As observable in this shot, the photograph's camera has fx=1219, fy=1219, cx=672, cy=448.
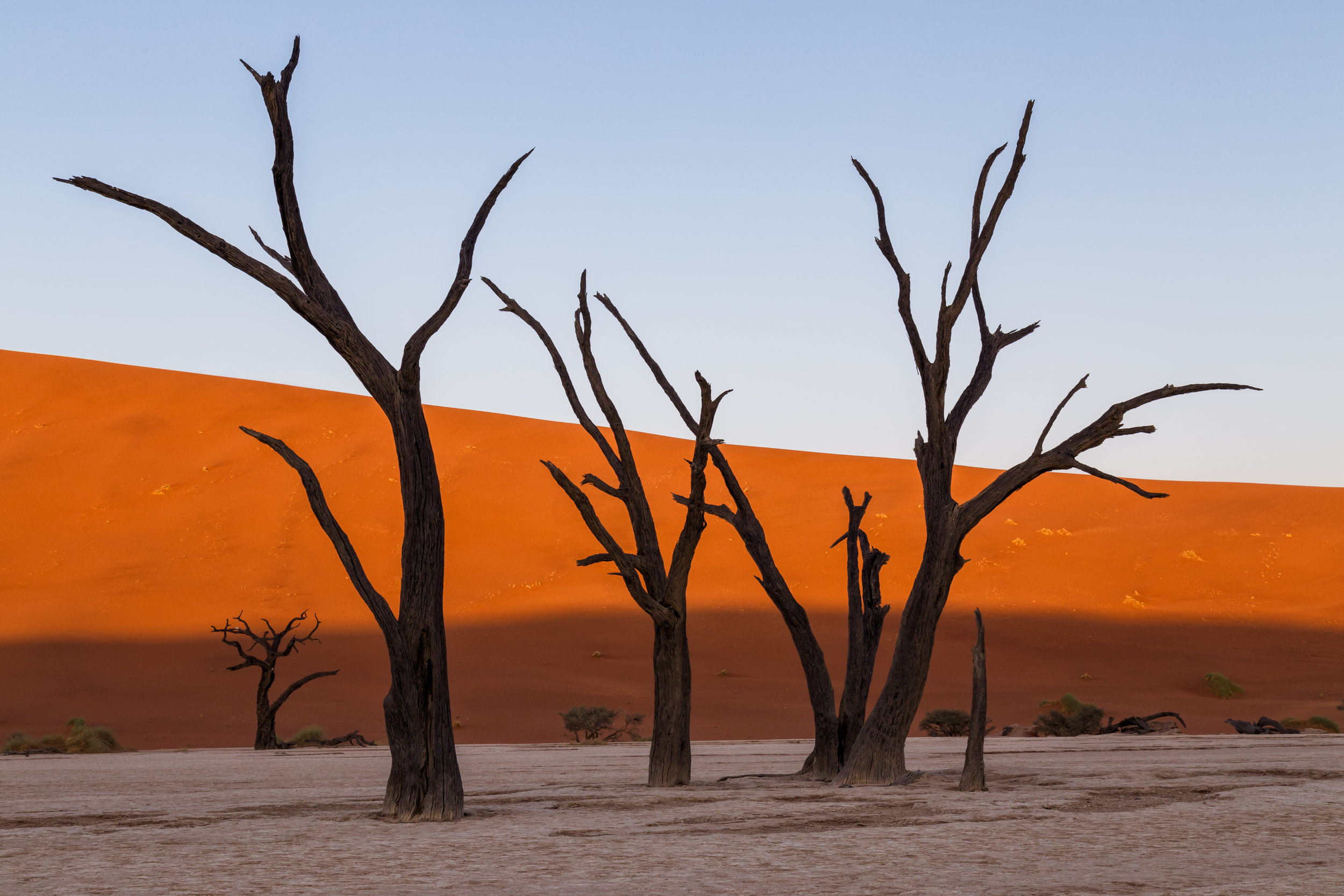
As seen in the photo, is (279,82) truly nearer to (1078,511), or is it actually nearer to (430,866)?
(430,866)

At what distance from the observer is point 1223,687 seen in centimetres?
2828

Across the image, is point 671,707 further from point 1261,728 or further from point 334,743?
point 1261,728

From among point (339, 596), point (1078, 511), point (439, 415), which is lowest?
point (339, 596)

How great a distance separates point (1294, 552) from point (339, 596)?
31.7m

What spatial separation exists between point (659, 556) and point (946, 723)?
15.7 metres

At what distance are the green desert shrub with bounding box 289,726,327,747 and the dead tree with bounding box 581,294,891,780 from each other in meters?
13.7

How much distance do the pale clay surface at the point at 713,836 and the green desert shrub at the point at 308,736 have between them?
965cm

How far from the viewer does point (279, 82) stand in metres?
7.72

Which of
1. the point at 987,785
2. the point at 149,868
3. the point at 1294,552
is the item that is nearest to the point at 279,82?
the point at 149,868

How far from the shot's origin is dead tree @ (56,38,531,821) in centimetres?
767

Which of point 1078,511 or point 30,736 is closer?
point 30,736

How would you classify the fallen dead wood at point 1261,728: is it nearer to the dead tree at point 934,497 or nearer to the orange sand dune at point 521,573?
the orange sand dune at point 521,573

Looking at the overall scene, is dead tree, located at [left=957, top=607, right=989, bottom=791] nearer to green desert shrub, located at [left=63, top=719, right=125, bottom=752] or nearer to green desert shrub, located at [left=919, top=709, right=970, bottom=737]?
green desert shrub, located at [left=919, top=709, right=970, bottom=737]

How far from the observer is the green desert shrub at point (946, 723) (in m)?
23.9
